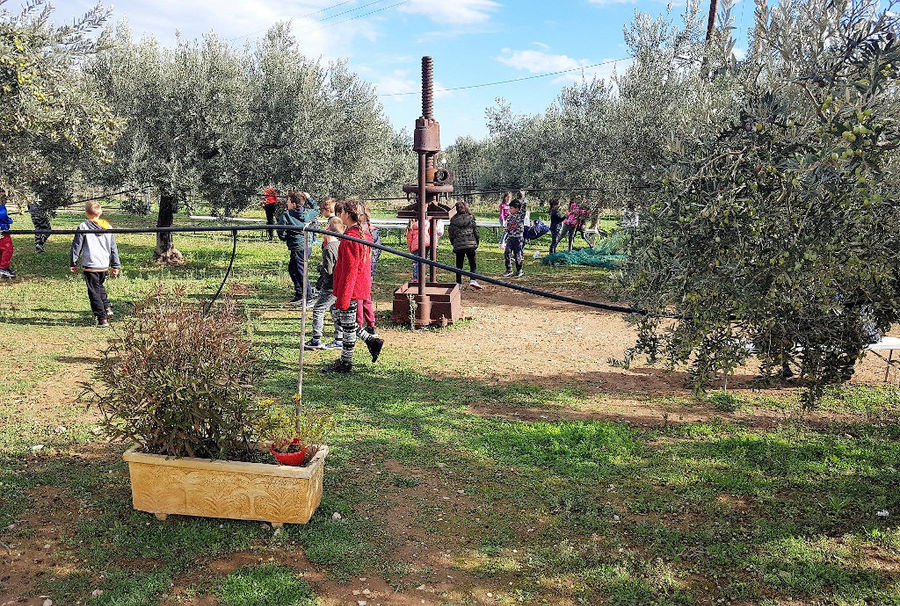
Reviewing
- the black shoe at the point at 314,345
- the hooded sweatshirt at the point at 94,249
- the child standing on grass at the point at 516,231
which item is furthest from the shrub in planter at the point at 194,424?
the child standing on grass at the point at 516,231

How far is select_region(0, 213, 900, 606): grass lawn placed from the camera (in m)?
4.38

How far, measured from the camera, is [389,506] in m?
5.36

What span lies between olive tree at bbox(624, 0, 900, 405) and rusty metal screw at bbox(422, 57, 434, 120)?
729cm

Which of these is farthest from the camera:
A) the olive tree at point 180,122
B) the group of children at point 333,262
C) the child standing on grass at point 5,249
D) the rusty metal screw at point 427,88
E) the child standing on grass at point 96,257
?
the olive tree at point 180,122

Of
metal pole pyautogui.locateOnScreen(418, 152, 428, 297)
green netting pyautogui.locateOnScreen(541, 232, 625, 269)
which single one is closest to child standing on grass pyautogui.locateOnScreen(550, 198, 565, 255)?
green netting pyautogui.locateOnScreen(541, 232, 625, 269)

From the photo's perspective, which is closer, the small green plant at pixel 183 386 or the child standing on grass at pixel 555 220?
the small green plant at pixel 183 386

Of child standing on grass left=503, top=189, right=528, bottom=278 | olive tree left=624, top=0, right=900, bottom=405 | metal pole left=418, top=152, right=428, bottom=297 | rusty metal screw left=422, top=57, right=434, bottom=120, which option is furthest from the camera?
child standing on grass left=503, top=189, right=528, bottom=278

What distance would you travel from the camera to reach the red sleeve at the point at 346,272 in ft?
26.6

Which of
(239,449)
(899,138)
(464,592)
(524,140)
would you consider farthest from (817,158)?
(524,140)

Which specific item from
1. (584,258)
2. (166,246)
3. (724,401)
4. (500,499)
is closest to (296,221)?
(166,246)

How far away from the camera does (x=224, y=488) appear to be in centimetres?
483

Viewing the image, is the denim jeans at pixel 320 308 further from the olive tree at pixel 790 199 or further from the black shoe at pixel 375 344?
the olive tree at pixel 790 199

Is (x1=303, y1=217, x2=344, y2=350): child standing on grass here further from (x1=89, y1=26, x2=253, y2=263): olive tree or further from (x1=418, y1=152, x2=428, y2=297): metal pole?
(x1=89, y1=26, x2=253, y2=263): olive tree

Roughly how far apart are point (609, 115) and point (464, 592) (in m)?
14.5
